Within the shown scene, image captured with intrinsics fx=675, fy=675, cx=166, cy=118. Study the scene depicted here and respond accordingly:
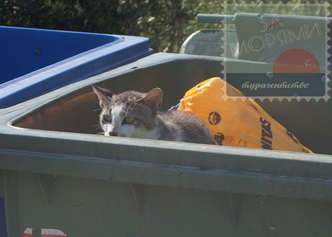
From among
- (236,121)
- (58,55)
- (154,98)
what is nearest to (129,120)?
(154,98)

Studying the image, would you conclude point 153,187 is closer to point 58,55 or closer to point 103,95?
point 103,95

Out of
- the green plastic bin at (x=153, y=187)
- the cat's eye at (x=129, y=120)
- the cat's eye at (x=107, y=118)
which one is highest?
the cat's eye at (x=107, y=118)

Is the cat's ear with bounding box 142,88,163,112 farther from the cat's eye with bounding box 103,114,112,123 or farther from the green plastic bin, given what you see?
the green plastic bin

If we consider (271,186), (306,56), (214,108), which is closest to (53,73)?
(214,108)

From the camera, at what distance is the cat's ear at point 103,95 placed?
294cm

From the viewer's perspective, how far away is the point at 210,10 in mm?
7434

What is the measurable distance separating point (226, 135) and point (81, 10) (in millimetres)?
3687

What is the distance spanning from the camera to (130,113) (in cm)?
325

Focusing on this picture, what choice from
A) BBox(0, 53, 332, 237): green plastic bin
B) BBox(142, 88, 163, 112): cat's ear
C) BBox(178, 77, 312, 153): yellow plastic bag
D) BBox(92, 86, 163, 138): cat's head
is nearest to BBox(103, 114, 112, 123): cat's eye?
BBox(92, 86, 163, 138): cat's head

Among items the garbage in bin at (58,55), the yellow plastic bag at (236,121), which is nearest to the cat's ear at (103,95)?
the garbage in bin at (58,55)

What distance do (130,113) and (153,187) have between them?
1272mm

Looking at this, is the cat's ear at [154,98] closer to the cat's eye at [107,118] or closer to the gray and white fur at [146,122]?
the gray and white fur at [146,122]

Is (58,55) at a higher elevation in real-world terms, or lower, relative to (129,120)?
higher

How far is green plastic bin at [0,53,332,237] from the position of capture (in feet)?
6.09
